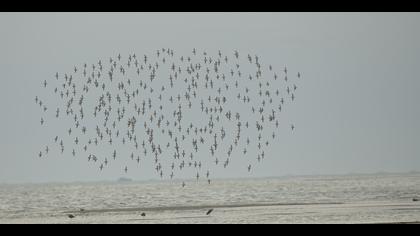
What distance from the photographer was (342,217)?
46500 mm
